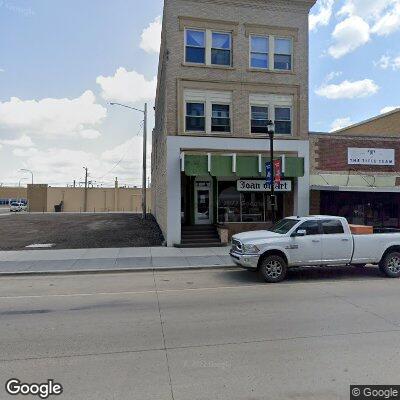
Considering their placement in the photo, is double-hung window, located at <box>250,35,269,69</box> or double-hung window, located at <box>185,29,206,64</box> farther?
double-hung window, located at <box>250,35,269,69</box>

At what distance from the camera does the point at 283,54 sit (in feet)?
56.7

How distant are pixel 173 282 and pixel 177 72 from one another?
10.5m

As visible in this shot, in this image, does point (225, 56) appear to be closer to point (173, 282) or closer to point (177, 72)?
point (177, 72)

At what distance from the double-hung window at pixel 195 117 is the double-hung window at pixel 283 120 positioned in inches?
147

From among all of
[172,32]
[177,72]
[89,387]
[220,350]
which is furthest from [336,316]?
[172,32]

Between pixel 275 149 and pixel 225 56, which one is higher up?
pixel 225 56

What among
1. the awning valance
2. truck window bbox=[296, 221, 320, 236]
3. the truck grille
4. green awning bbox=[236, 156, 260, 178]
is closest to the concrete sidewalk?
the truck grille

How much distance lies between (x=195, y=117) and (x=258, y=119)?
316 centimetres

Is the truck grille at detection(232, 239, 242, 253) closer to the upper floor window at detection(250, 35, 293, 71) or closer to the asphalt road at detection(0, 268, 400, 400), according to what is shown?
the asphalt road at detection(0, 268, 400, 400)

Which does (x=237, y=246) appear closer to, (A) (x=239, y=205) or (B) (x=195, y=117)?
(A) (x=239, y=205)

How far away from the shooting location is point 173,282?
9.73 metres

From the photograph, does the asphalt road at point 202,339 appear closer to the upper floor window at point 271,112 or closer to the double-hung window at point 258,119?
the double-hung window at point 258,119

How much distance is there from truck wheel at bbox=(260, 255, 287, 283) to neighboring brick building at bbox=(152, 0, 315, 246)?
6.80m

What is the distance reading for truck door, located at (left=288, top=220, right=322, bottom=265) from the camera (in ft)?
32.2
